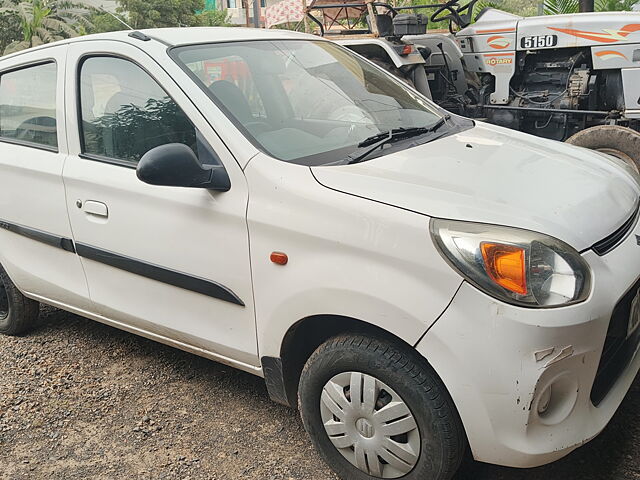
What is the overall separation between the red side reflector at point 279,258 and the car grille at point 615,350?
110 cm

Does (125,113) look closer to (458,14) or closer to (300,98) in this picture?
(300,98)

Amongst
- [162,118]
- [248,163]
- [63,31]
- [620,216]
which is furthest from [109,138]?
[63,31]

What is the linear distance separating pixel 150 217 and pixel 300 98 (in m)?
0.84

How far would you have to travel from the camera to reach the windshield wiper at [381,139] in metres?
2.61

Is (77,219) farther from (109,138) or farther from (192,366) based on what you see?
(192,366)

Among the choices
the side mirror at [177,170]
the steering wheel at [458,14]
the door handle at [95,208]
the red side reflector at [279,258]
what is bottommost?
the red side reflector at [279,258]

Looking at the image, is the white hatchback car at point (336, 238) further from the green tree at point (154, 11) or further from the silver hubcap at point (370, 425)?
the green tree at point (154, 11)

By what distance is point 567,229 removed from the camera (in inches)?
84.0

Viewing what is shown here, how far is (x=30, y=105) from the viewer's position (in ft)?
11.4

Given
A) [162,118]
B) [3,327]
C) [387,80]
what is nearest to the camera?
[162,118]

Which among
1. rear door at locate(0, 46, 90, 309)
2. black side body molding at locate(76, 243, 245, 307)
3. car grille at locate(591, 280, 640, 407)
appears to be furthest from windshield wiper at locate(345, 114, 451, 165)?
rear door at locate(0, 46, 90, 309)

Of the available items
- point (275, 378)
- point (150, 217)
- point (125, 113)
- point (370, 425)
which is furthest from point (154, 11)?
point (370, 425)

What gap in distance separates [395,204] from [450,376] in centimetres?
58

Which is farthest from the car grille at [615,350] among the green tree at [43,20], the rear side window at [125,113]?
the green tree at [43,20]
